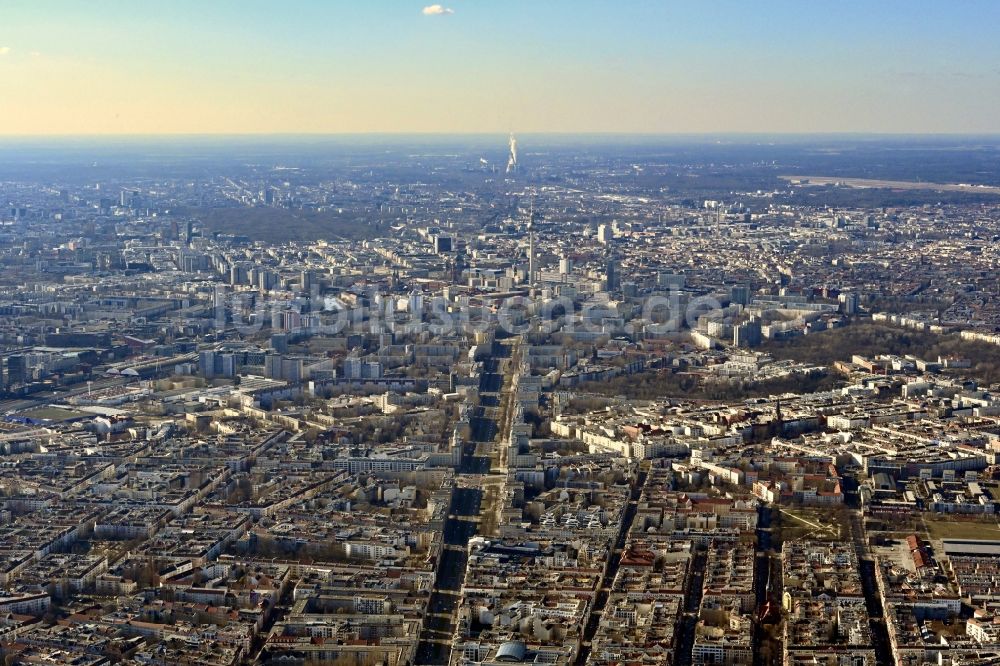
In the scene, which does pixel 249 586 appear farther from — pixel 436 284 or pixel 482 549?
pixel 436 284

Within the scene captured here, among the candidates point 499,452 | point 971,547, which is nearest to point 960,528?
point 971,547

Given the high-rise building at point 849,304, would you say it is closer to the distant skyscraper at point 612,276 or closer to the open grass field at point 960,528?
the distant skyscraper at point 612,276

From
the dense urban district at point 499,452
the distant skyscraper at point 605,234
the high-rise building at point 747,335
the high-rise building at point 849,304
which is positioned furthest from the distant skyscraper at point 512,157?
the high-rise building at point 747,335

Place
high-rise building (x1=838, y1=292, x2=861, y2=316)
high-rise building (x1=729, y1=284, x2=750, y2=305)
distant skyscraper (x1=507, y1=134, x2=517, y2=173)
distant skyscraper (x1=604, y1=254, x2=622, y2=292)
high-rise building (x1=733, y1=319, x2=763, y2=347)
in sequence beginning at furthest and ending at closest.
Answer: distant skyscraper (x1=507, y1=134, x2=517, y2=173) → distant skyscraper (x1=604, y1=254, x2=622, y2=292) → high-rise building (x1=729, y1=284, x2=750, y2=305) → high-rise building (x1=838, y1=292, x2=861, y2=316) → high-rise building (x1=733, y1=319, x2=763, y2=347)

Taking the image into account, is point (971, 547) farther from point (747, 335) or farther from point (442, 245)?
point (442, 245)

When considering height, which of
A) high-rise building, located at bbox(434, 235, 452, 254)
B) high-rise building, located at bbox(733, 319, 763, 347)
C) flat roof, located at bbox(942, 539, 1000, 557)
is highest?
flat roof, located at bbox(942, 539, 1000, 557)

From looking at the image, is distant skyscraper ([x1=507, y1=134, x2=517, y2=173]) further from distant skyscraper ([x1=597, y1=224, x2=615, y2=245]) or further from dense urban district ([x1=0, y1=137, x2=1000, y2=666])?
dense urban district ([x1=0, y1=137, x2=1000, y2=666])

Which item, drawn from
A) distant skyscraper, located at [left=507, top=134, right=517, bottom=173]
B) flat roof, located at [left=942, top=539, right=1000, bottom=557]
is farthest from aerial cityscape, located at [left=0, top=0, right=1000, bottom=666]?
distant skyscraper, located at [left=507, top=134, right=517, bottom=173]
